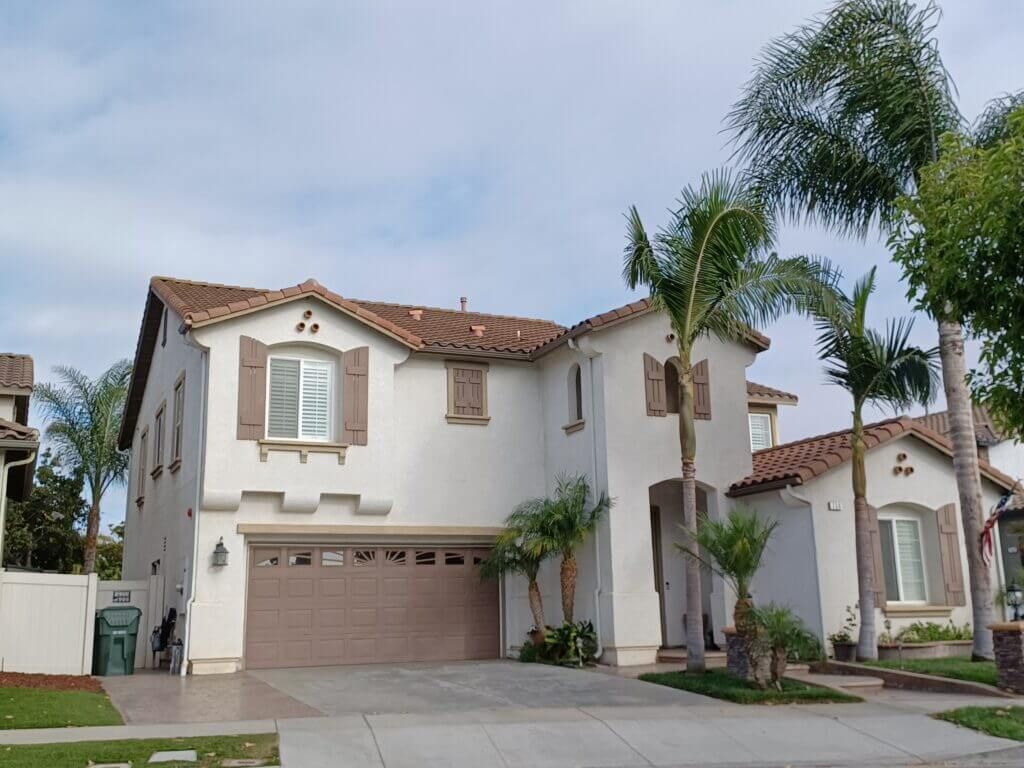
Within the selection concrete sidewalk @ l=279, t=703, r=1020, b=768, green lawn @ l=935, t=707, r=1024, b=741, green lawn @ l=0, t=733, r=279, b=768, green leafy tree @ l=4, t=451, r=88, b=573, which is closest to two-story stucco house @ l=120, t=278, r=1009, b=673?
green lawn @ l=935, t=707, r=1024, b=741

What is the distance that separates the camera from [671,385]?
62.2ft

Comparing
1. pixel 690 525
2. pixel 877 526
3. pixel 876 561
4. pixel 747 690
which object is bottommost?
pixel 747 690

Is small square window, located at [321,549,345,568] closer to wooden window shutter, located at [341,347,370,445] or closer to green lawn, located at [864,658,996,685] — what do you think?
wooden window shutter, located at [341,347,370,445]

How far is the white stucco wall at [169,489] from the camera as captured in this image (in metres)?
17.3

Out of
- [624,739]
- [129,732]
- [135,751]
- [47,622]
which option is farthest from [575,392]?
[135,751]

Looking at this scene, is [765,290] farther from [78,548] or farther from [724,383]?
[78,548]

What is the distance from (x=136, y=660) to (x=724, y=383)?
463 inches

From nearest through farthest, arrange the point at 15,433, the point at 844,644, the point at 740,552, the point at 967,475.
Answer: the point at 740,552 < the point at 15,433 < the point at 967,475 < the point at 844,644

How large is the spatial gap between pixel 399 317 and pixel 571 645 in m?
7.89

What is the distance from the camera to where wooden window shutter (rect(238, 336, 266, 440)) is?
1697 centimetres

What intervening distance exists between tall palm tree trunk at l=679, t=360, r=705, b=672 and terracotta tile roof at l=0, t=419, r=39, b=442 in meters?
9.38

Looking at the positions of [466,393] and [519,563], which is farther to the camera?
[466,393]

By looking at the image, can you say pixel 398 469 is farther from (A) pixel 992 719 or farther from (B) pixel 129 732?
(A) pixel 992 719

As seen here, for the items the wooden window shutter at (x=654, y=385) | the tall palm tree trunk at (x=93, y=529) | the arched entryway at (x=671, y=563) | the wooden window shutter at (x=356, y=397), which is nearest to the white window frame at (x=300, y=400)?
the wooden window shutter at (x=356, y=397)
